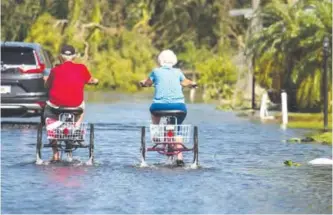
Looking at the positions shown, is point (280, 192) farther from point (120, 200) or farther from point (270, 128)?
point (270, 128)

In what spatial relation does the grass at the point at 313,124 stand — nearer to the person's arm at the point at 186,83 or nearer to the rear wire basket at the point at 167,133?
the person's arm at the point at 186,83

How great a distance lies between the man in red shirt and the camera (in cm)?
1634

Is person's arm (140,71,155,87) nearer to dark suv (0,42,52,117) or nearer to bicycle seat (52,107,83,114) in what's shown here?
bicycle seat (52,107,83,114)

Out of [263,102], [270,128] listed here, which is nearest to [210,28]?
[263,102]

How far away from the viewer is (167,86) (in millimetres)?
16094

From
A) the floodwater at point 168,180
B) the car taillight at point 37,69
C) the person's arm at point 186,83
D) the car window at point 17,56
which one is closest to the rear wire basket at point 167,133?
the floodwater at point 168,180

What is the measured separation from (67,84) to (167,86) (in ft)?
→ 4.54

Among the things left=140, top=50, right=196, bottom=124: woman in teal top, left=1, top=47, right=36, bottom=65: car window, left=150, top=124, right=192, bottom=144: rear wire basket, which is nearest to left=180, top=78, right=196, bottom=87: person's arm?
left=140, top=50, right=196, bottom=124: woman in teal top

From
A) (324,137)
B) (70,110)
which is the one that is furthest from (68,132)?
(324,137)

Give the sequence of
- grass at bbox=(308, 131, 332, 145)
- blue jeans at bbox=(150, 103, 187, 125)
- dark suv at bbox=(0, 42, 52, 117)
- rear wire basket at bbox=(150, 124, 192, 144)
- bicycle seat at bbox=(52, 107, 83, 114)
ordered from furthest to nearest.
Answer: dark suv at bbox=(0, 42, 52, 117)
grass at bbox=(308, 131, 332, 145)
bicycle seat at bbox=(52, 107, 83, 114)
blue jeans at bbox=(150, 103, 187, 125)
rear wire basket at bbox=(150, 124, 192, 144)

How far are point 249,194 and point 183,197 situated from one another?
31.8 inches

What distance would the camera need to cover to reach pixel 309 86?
99.2ft

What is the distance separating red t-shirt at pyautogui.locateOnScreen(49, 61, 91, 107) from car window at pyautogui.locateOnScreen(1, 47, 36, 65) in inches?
323

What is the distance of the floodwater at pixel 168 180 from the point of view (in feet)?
38.3
